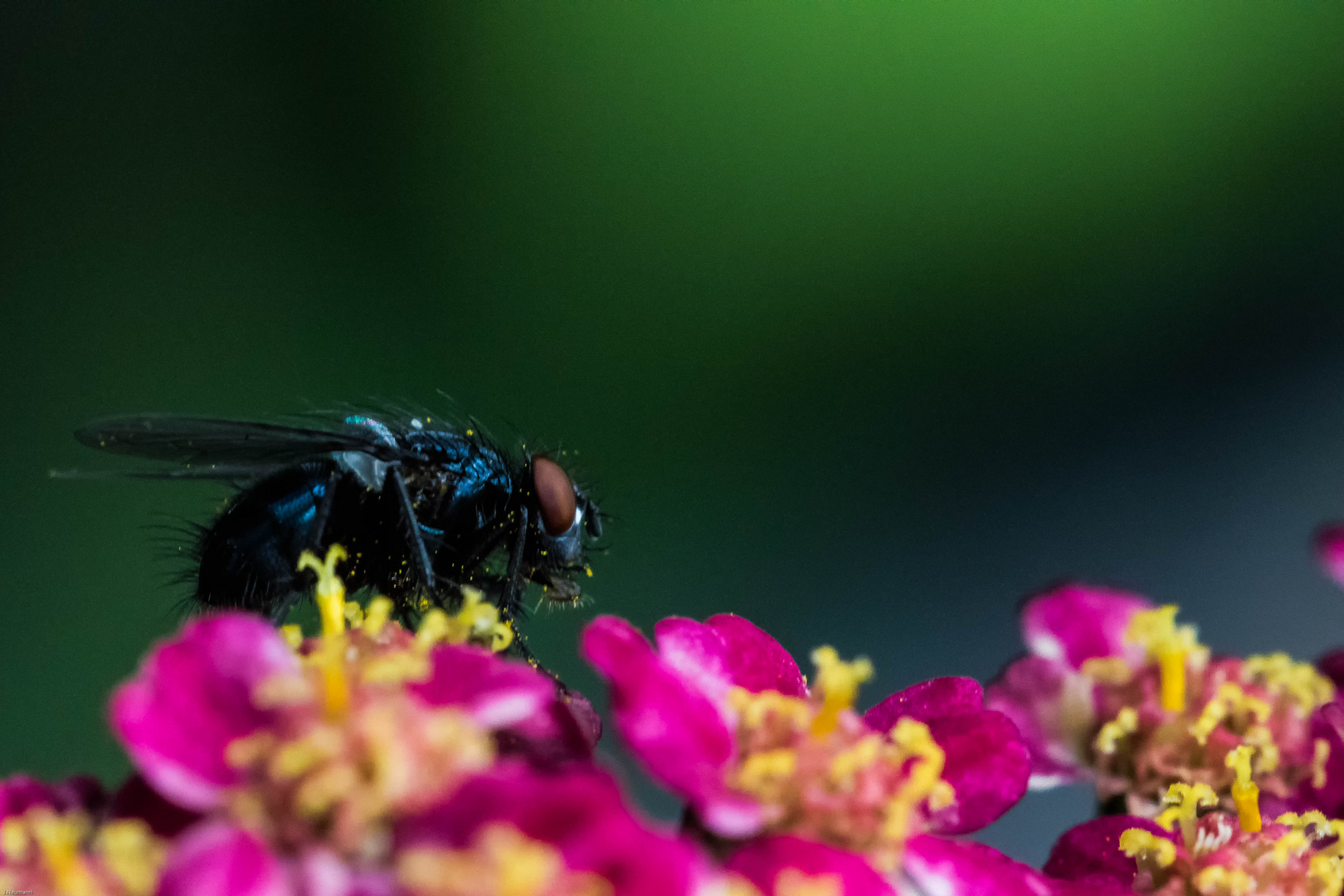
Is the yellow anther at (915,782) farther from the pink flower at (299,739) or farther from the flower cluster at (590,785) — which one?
the pink flower at (299,739)

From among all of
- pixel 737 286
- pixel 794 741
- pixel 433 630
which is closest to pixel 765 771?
pixel 794 741

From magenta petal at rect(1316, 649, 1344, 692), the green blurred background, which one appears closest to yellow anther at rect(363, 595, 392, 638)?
magenta petal at rect(1316, 649, 1344, 692)

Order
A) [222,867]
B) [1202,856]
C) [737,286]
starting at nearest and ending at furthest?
1. [222,867]
2. [1202,856]
3. [737,286]

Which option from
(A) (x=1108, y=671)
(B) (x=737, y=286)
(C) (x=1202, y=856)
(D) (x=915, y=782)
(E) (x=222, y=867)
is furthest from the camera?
(B) (x=737, y=286)

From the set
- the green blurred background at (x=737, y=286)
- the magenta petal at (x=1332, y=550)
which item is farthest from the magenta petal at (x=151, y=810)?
the green blurred background at (x=737, y=286)

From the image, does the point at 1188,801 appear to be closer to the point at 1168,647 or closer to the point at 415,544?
the point at 1168,647

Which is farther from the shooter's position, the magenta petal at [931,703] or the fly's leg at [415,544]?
the fly's leg at [415,544]

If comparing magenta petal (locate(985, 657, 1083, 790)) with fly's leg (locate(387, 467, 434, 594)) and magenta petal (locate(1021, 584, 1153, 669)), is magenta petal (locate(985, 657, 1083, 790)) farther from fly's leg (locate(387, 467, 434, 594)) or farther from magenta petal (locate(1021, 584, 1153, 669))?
fly's leg (locate(387, 467, 434, 594))
